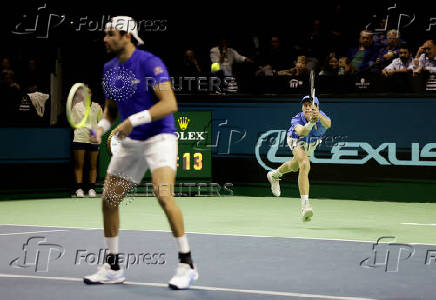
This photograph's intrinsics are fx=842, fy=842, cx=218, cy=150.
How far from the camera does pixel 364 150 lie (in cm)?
1478

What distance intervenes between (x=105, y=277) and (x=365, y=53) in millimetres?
9756

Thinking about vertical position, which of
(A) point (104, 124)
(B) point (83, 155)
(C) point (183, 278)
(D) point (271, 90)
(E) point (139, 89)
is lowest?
(C) point (183, 278)

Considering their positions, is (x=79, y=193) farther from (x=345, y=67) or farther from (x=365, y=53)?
(x=365, y=53)

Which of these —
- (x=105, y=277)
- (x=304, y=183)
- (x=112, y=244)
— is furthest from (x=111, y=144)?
(x=105, y=277)

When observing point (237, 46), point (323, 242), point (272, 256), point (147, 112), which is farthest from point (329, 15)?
point (147, 112)

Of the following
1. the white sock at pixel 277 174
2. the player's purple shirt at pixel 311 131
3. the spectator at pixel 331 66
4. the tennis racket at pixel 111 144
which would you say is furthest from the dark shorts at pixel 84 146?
the player's purple shirt at pixel 311 131

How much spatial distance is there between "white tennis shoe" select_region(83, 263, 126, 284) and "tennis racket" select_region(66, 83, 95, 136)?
109 cm

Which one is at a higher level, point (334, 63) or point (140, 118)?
point (334, 63)

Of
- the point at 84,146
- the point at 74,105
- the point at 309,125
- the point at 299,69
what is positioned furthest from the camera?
the point at 299,69

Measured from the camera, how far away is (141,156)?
6684 millimetres

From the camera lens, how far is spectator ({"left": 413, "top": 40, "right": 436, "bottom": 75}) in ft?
47.9

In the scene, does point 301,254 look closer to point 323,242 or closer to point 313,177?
point 323,242

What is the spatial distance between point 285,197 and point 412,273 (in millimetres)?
8062

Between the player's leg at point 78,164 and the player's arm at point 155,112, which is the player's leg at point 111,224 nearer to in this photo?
the player's arm at point 155,112
